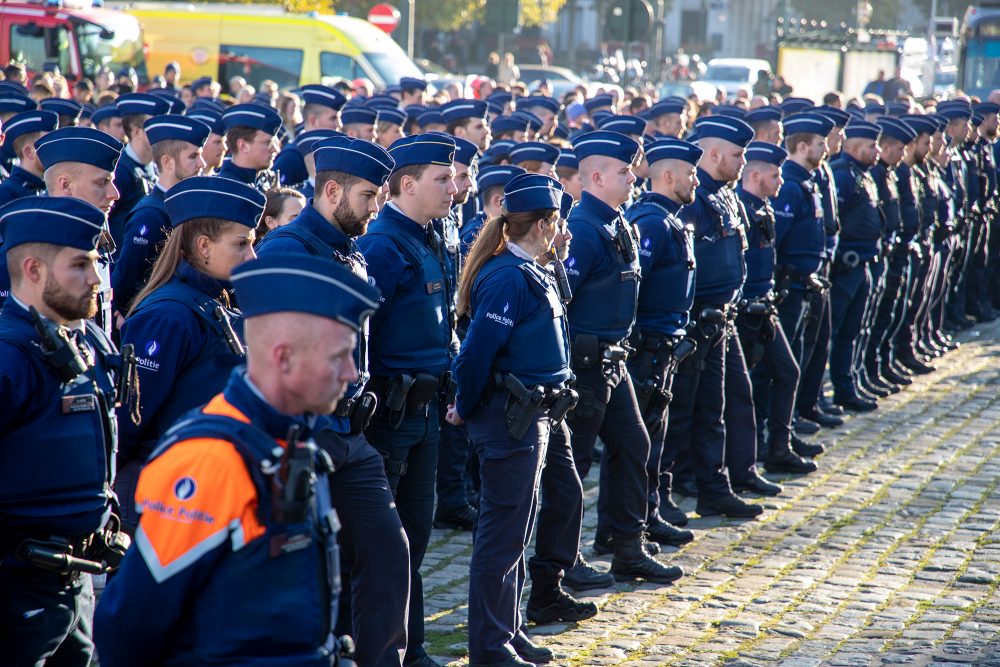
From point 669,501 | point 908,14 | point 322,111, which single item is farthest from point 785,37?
point 908,14

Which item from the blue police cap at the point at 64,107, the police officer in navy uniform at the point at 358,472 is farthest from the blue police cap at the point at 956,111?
the police officer in navy uniform at the point at 358,472

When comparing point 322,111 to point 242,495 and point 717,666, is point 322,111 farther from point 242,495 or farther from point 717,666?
point 242,495

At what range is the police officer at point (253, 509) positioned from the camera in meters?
2.96

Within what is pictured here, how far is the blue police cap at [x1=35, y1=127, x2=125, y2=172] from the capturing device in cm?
680

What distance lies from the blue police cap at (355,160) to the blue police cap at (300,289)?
2.42 m

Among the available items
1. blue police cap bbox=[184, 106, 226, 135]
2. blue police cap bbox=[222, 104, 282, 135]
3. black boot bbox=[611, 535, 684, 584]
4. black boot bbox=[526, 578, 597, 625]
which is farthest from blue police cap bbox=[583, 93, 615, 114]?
black boot bbox=[526, 578, 597, 625]

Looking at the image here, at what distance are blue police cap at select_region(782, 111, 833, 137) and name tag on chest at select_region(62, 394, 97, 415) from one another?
740 cm

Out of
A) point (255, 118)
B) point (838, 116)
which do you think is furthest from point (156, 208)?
point (838, 116)

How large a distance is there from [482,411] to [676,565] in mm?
2219

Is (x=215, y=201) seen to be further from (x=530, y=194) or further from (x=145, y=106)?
(x=145, y=106)

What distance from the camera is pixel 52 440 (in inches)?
160

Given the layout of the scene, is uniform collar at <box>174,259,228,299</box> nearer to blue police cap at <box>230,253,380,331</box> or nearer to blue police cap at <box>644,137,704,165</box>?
blue police cap at <box>230,253,380,331</box>

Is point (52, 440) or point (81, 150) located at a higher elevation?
point (81, 150)

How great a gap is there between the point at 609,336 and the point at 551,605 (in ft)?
4.61
